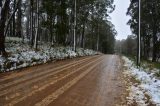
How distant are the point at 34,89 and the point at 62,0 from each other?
3096cm

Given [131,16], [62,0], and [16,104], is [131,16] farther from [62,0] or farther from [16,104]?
[16,104]

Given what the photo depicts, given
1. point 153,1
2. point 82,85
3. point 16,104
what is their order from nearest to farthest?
point 16,104, point 82,85, point 153,1

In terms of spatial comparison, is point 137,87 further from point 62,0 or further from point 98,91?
point 62,0

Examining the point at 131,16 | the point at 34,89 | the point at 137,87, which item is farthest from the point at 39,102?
the point at 131,16

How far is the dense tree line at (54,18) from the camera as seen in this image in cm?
2855

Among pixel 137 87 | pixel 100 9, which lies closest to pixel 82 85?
pixel 137 87

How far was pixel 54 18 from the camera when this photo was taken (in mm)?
40531

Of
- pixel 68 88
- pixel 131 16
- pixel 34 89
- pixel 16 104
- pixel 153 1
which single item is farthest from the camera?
pixel 131 16

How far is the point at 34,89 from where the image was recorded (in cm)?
1060

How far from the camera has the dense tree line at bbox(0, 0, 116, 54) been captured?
93.7 ft

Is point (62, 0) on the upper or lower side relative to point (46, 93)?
upper

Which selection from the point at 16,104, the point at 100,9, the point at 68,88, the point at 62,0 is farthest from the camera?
the point at 100,9

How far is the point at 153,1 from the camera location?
37688 millimetres

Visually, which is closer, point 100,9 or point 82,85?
point 82,85
